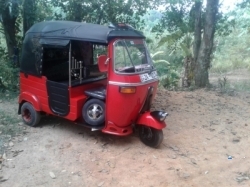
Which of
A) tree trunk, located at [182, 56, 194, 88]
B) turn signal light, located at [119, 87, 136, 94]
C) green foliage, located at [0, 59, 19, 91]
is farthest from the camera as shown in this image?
tree trunk, located at [182, 56, 194, 88]

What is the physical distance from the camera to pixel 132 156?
429cm

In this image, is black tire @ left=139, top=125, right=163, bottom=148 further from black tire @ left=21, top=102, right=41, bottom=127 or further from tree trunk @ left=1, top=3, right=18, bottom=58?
tree trunk @ left=1, top=3, right=18, bottom=58

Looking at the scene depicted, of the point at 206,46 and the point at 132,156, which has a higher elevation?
the point at 206,46

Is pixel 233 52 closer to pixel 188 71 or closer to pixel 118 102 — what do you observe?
pixel 188 71

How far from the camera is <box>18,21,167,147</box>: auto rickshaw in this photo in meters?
4.27

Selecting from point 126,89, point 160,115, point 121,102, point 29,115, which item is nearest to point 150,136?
point 160,115

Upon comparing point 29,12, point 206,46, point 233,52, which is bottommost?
point 233,52

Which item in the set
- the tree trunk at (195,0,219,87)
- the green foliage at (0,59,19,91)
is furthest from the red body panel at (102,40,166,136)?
the green foliage at (0,59,19,91)

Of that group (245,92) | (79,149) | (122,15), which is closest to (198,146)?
(79,149)

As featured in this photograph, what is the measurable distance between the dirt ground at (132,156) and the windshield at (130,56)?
1.30m

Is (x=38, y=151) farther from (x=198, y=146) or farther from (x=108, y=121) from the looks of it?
(x=198, y=146)

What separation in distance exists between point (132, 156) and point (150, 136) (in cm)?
49

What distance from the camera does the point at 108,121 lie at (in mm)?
4410

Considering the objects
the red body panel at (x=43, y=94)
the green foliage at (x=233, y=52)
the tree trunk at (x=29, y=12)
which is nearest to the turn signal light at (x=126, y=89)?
the red body panel at (x=43, y=94)
